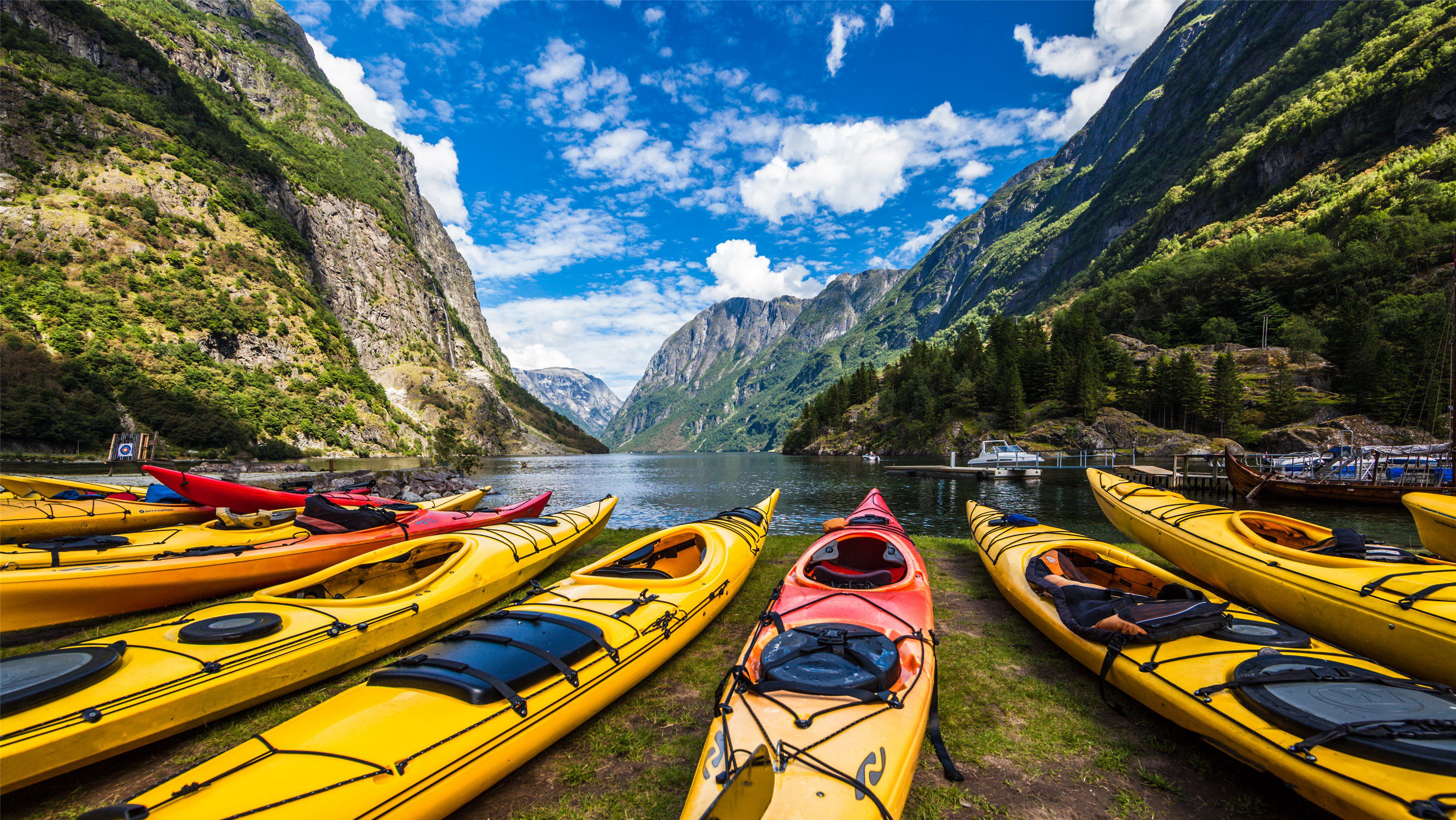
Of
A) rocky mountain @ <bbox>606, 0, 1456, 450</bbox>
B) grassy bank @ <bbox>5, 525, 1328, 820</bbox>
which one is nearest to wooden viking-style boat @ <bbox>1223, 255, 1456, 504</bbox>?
rocky mountain @ <bbox>606, 0, 1456, 450</bbox>

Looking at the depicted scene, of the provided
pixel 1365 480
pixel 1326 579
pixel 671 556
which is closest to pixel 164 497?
pixel 671 556

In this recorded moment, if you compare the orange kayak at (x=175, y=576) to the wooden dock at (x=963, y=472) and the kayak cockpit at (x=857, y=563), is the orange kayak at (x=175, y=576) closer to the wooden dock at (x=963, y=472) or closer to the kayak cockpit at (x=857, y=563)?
the kayak cockpit at (x=857, y=563)

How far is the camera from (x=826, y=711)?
12.4 feet

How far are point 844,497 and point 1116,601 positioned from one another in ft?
80.4

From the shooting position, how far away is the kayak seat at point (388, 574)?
23.2ft

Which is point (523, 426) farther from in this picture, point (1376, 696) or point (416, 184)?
point (1376, 696)

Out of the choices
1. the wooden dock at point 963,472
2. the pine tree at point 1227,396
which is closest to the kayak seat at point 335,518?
the wooden dock at point 963,472

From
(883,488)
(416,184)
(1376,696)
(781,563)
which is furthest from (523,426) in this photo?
(1376,696)

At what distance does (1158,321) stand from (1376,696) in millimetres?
93238

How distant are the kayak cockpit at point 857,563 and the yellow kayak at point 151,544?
976 centimetres

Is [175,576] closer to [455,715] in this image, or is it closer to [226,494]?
[226,494]

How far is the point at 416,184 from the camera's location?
164 meters

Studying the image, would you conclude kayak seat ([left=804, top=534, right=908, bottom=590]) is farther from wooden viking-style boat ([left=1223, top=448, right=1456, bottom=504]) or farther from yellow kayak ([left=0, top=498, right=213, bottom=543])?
wooden viking-style boat ([left=1223, top=448, right=1456, bottom=504])

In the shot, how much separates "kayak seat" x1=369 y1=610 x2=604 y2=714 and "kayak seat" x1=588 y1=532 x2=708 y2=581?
2686 millimetres
